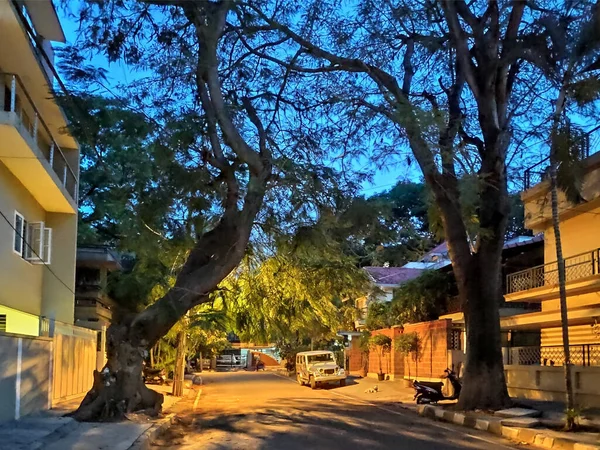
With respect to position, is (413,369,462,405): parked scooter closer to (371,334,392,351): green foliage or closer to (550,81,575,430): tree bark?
(550,81,575,430): tree bark

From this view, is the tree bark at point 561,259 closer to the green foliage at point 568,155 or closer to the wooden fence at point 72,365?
the green foliage at point 568,155

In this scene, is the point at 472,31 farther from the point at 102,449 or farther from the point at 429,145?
the point at 102,449

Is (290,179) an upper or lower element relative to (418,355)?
upper

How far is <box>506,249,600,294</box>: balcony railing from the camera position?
67.1 ft

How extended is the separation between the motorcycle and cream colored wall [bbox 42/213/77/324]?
11.8 m

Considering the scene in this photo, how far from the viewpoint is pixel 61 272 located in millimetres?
21188

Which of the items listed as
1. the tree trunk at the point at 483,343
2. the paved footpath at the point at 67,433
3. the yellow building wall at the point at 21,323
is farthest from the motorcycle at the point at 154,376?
the tree trunk at the point at 483,343

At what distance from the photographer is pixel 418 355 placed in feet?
106

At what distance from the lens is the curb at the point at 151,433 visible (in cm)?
1168

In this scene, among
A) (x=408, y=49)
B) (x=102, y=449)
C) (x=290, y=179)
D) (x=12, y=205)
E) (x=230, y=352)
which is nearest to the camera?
(x=102, y=449)

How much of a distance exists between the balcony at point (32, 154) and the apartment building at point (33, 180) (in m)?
0.02

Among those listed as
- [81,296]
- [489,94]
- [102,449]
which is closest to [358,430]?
[102,449]

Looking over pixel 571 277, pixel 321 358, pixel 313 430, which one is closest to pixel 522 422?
pixel 313 430

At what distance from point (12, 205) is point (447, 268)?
883 inches
